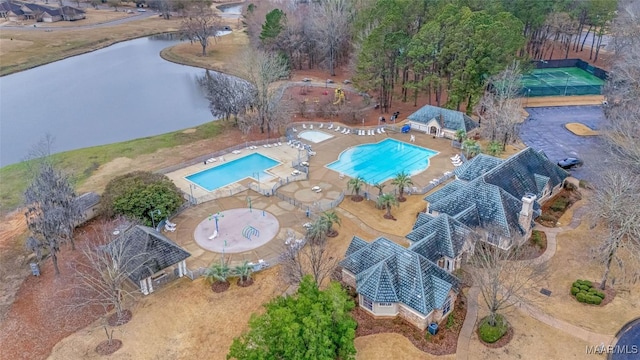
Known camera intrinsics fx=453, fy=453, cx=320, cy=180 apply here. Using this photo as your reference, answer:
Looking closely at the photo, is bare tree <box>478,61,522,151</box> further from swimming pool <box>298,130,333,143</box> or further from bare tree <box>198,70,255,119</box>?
bare tree <box>198,70,255,119</box>

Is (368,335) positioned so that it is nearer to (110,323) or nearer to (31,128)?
(110,323)

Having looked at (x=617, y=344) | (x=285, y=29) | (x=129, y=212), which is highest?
(x=285, y=29)

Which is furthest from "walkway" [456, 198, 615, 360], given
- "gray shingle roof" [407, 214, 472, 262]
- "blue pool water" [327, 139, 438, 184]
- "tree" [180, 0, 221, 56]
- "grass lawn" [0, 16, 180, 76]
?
"grass lawn" [0, 16, 180, 76]

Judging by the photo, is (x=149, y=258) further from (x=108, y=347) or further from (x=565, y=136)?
(x=565, y=136)

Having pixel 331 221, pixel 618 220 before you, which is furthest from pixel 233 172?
pixel 618 220

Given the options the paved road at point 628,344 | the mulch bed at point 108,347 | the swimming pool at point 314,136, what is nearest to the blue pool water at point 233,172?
the swimming pool at point 314,136

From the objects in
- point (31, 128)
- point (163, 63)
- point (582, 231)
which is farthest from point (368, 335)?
point (163, 63)
